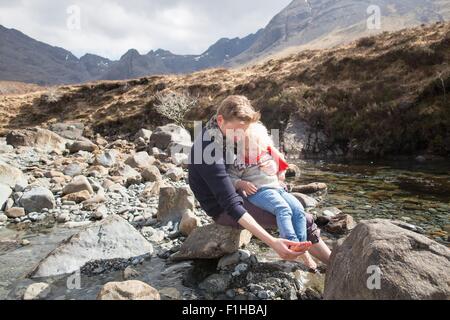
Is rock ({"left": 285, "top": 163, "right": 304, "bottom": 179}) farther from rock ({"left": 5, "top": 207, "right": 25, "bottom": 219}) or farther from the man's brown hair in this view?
the man's brown hair

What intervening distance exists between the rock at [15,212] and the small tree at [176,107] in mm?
33557

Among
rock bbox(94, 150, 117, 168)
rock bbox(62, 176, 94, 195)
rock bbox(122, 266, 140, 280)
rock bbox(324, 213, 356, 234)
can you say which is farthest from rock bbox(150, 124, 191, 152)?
rock bbox(122, 266, 140, 280)

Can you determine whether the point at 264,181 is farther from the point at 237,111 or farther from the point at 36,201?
the point at 36,201

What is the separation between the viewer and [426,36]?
35406mm

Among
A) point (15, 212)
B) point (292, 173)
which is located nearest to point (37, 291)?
point (15, 212)

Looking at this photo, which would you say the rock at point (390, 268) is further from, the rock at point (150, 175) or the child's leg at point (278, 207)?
the rock at point (150, 175)

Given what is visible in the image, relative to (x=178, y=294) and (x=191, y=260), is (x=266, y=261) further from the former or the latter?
(x=178, y=294)

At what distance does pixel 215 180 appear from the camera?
5.29m

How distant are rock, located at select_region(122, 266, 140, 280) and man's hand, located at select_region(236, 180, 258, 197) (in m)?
2.18

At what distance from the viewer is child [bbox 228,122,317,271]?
17.7ft

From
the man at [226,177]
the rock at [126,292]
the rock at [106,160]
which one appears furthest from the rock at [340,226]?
the rock at [106,160]

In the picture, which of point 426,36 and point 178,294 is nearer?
point 178,294
